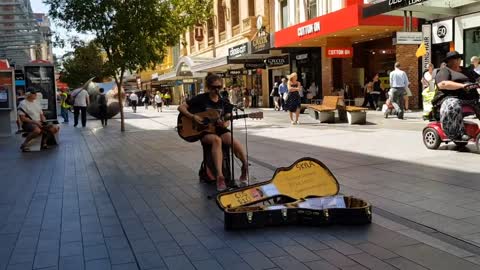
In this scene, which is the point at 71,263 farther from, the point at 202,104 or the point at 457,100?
the point at 457,100

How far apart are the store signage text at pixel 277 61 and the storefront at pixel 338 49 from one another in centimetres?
82

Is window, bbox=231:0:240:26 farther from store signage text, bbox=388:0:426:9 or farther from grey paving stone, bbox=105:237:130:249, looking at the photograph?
grey paving stone, bbox=105:237:130:249

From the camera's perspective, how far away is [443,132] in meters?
8.80

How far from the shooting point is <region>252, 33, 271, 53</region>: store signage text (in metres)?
27.0

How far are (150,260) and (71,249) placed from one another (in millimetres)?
803

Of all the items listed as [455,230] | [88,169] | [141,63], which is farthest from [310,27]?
[455,230]

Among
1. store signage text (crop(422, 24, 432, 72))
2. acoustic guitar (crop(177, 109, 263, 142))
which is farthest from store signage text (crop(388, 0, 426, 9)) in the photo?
acoustic guitar (crop(177, 109, 263, 142))

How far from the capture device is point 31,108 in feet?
39.1

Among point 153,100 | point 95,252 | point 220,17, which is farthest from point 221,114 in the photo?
point 153,100

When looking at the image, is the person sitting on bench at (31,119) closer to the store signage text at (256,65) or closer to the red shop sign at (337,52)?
the red shop sign at (337,52)

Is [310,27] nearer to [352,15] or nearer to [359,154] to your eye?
[352,15]

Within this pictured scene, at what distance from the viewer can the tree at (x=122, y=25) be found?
52.0ft

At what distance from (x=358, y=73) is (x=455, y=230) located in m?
22.6

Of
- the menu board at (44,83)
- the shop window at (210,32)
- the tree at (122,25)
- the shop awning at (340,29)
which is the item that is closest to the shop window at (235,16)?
the shop window at (210,32)
